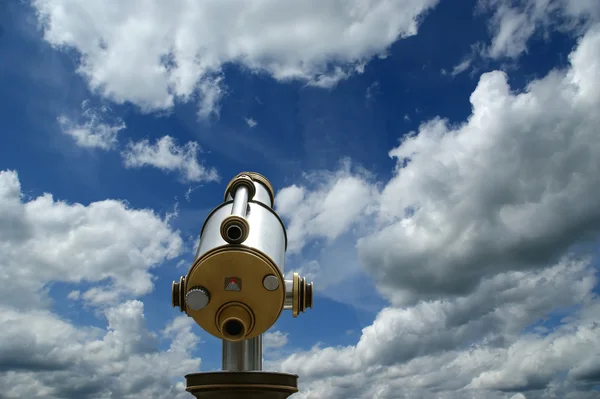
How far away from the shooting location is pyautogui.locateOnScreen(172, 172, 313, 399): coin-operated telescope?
8008 millimetres

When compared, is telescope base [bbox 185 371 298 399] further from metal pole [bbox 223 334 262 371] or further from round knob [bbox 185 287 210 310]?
metal pole [bbox 223 334 262 371]

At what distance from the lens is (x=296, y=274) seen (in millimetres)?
9586

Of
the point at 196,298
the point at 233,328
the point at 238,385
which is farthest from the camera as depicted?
the point at 233,328

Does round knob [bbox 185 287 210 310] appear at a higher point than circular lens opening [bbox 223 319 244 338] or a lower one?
higher

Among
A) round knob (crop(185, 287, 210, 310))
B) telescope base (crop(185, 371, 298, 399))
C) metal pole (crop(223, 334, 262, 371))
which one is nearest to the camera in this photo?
telescope base (crop(185, 371, 298, 399))

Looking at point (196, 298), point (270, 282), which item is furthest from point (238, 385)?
point (270, 282)

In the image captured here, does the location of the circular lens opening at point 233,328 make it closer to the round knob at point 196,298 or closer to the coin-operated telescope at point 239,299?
the coin-operated telescope at point 239,299

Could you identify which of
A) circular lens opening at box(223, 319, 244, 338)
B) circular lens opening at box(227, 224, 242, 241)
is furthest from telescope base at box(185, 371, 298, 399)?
circular lens opening at box(227, 224, 242, 241)

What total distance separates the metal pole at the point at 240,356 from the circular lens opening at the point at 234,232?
6.74ft

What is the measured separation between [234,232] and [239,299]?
113 centimetres

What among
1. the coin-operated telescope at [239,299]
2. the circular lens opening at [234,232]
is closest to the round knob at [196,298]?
the coin-operated telescope at [239,299]

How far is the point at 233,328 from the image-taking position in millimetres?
8742

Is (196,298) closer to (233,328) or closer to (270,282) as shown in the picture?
(233,328)

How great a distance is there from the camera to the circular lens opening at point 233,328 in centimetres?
870
